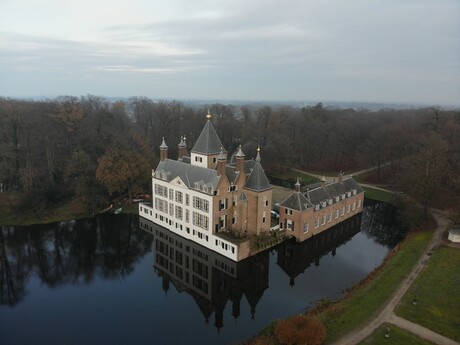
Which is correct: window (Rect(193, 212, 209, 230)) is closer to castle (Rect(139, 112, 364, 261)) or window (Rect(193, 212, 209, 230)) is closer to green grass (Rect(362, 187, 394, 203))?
castle (Rect(139, 112, 364, 261))

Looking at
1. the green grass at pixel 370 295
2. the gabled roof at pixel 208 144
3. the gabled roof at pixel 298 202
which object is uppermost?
the gabled roof at pixel 208 144

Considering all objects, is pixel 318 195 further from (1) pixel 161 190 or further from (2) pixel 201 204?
(1) pixel 161 190

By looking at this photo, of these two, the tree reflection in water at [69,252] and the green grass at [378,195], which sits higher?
the green grass at [378,195]

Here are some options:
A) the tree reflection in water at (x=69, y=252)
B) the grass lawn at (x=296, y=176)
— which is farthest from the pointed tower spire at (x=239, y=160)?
the grass lawn at (x=296, y=176)

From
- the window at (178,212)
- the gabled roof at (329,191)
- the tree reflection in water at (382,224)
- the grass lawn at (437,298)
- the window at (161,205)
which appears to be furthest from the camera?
the window at (161,205)

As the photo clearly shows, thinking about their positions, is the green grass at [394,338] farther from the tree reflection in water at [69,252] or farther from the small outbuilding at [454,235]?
the tree reflection in water at [69,252]

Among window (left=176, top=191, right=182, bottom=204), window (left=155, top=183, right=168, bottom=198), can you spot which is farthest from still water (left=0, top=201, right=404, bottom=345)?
window (left=155, top=183, right=168, bottom=198)

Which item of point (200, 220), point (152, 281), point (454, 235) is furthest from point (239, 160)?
point (454, 235)

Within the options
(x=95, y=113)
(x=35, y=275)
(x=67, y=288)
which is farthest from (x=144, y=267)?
(x=95, y=113)
